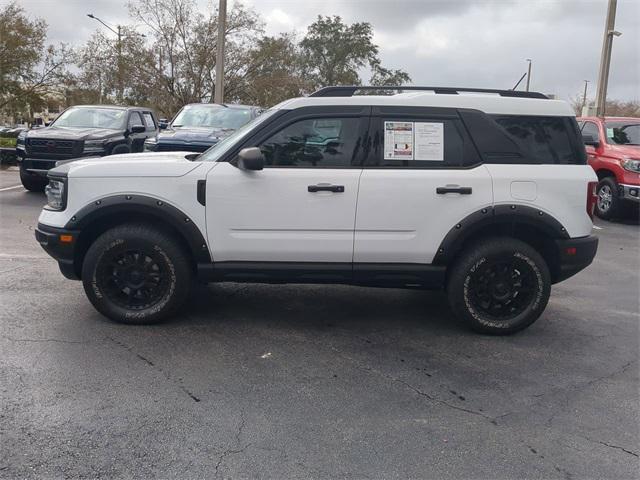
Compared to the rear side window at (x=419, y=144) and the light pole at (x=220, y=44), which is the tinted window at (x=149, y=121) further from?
the rear side window at (x=419, y=144)

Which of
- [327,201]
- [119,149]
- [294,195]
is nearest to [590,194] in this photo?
[327,201]

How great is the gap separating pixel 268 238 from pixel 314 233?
362mm

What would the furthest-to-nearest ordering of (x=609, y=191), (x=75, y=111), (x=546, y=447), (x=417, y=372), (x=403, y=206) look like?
(x=75, y=111)
(x=609, y=191)
(x=403, y=206)
(x=417, y=372)
(x=546, y=447)

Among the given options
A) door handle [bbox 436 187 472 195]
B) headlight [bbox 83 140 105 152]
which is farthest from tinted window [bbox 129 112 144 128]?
door handle [bbox 436 187 472 195]

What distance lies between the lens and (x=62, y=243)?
4578mm

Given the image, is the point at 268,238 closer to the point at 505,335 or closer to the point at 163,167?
the point at 163,167

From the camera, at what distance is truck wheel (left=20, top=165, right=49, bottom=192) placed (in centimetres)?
1155

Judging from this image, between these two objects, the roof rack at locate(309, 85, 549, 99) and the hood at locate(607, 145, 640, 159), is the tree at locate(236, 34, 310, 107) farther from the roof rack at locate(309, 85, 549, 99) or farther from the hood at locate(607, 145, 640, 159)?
the roof rack at locate(309, 85, 549, 99)

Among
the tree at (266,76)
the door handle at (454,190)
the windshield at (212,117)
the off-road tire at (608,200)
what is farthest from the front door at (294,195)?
the tree at (266,76)

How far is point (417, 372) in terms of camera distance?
402 cm

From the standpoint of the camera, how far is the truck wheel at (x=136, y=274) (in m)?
4.56

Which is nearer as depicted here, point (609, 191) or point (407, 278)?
point (407, 278)

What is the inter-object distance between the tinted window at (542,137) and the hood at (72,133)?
8.76m

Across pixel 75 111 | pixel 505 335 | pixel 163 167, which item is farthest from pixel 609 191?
pixel 75 111
